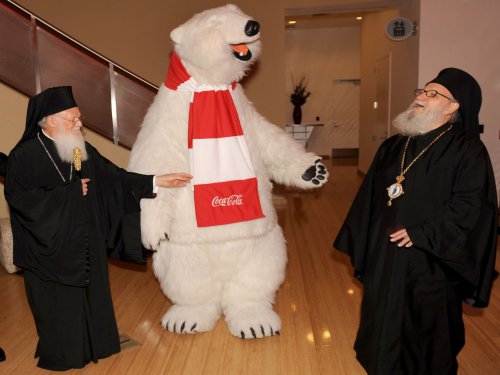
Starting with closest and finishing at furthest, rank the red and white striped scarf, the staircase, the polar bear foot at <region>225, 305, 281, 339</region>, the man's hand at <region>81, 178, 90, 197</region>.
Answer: the man's hand at <region>81, 178, 90, 197</region>, the red and white striped scarf, the polar bear foot at <region>225, 305, 281, 339</region>, the staircase

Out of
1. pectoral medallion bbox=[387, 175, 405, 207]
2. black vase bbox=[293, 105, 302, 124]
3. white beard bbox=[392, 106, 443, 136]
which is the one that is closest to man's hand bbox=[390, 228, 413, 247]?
pectoral medallion bbox=[387, 175, 405, 207]

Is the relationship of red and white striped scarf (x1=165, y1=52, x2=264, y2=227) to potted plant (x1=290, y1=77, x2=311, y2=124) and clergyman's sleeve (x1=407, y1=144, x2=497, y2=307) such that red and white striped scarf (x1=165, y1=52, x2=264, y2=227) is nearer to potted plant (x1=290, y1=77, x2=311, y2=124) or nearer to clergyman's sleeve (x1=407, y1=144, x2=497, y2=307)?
clergyman's sleeve (x1=407, y1=144, x2=497, y2=307)

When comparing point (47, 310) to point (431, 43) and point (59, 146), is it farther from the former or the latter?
point (431, 43)

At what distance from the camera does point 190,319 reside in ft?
8.53

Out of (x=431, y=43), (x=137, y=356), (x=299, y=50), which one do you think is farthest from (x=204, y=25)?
(x=299, y=50)

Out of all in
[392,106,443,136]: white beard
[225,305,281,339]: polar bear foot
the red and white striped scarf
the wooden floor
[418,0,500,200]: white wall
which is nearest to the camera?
[392,106,443,136]: white beard

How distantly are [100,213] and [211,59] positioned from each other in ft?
3.05

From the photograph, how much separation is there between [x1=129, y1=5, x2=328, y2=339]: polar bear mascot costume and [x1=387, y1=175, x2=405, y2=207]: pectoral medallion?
65 centimetres

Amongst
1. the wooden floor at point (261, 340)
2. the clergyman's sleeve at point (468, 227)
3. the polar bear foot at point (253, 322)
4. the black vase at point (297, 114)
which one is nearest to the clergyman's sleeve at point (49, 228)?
the wooden floor at point (261, 340)

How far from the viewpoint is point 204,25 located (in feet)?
7.82

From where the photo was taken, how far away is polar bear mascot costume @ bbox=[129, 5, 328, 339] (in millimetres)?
2400

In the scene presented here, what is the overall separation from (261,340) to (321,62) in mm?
9354

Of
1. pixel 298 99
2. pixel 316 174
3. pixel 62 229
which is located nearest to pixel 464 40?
pixel 316 174

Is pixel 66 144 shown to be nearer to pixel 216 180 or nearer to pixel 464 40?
pixel 216 180
